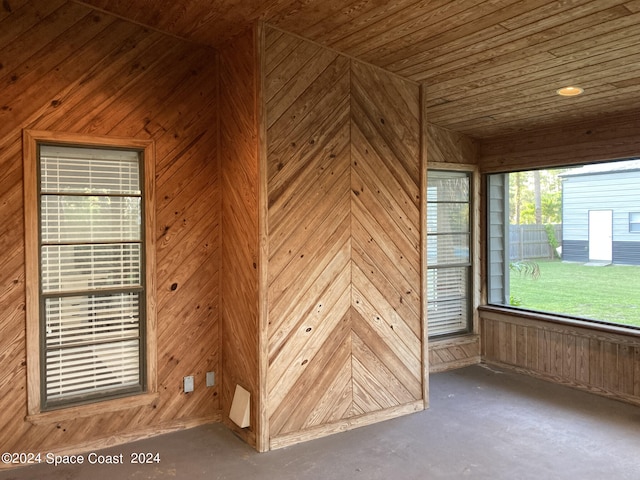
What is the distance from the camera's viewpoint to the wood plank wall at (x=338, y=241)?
3500mm

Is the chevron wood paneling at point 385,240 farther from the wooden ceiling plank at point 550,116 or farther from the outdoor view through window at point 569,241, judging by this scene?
the outdoor view through window at point 569,241

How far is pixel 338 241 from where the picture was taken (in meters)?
3.77

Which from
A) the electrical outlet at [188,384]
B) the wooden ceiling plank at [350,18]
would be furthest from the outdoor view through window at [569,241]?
the electrical outlet at [188,384]

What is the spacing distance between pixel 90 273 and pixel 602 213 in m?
4.42

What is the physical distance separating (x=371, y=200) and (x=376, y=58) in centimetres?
107

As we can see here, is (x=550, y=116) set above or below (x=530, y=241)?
above

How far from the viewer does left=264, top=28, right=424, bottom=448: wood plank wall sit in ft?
11.5

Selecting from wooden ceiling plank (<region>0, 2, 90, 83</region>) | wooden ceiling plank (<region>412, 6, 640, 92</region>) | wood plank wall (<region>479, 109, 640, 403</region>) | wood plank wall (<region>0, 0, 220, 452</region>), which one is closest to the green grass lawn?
wood plank wall (<region>479, 109, 640, 403</region>)

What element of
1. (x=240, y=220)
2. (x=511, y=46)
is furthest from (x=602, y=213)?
(x=240, y=220)

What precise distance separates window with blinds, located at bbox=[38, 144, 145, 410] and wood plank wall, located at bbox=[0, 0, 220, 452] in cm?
15

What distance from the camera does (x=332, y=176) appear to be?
3730 mm

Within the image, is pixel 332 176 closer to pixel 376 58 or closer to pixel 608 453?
pixel 376 58

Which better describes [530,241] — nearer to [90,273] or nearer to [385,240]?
[385,240]

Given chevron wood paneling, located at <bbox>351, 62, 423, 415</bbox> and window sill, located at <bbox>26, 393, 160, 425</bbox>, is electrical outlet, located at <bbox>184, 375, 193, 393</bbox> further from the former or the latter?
chevron wood paneling, located at <bbox>351, 62, 423, 415</bbox>
